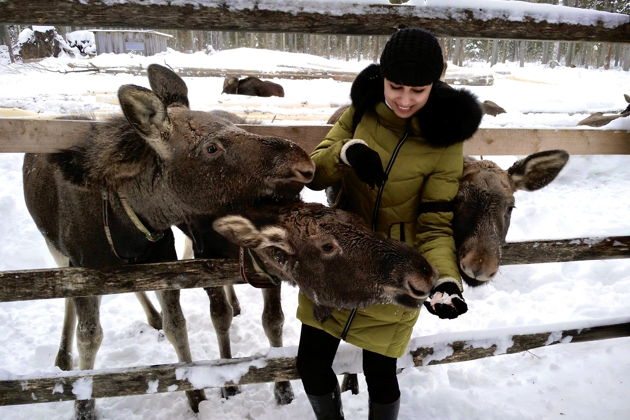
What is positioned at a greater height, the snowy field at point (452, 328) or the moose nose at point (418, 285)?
the moose nose at point (418, 285)

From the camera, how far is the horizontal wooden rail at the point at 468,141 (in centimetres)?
272

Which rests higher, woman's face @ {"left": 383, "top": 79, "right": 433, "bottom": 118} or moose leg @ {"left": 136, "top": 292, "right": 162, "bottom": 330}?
woman's face @ {"left": 383, "top": 79, "right": 433, "bottom": 118}

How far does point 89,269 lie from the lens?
2.64 meters

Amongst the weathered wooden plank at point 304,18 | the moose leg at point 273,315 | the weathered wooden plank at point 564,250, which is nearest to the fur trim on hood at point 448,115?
the weathered wooden plank at point 304,18

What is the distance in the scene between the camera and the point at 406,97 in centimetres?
218

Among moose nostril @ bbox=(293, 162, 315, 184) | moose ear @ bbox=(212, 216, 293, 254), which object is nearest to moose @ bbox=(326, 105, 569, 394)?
moose nostril @ bbox=(293, 162, 315, 184)

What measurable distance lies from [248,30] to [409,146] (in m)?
1.20

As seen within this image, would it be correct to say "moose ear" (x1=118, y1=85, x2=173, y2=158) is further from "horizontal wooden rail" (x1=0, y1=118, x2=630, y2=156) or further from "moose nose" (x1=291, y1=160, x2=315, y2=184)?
"moose nose" (x1=291, y1=160, x2=315, y2=184)

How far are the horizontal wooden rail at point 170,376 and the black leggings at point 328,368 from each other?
1.14 feet

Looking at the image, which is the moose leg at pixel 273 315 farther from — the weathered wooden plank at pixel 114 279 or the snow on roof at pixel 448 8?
the snow on roof at pixel 448 8

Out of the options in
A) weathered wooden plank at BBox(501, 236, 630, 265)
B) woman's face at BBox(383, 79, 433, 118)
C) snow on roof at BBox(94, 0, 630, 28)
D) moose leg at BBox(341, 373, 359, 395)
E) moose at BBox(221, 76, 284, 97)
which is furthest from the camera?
moose at BBox(221, 76, 284, 97)

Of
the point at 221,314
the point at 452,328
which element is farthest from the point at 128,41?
the point at 452,328

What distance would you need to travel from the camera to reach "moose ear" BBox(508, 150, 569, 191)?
265cm

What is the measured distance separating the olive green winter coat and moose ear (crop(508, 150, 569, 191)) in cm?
69
